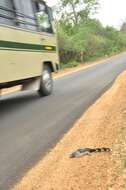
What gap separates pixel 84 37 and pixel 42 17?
133 feet

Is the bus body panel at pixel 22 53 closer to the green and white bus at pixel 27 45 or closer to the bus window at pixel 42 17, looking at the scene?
the green and white bus at pixel 27 45

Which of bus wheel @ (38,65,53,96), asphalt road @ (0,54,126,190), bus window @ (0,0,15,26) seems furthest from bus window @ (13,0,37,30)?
asphalt road @ (0,54,126,190)

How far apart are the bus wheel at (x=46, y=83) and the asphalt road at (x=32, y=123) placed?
0.91ft

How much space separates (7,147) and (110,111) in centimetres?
333

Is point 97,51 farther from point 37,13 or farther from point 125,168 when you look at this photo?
point 125,168

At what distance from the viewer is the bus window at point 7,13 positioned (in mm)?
11402

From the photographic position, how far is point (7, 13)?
11.8 metres

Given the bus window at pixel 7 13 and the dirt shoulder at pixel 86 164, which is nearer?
the dirt shoulder at pixel 86 164

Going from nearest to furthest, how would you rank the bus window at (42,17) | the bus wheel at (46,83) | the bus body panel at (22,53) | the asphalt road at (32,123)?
the asphalt road at (32,123) → the bus body panel at (22,53) → the bus window at (42,17) → the bus wheel at (46,83)

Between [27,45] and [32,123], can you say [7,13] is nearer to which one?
[27,45]

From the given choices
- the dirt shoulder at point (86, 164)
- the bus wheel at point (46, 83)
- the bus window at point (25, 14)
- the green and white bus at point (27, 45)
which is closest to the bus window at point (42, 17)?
the green and white bus at point (27, 45)

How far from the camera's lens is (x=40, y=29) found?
14234 millimetres

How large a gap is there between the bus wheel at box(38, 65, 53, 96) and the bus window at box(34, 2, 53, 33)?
118cm

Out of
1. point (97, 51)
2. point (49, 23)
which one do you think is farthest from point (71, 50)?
point (49, 23)
